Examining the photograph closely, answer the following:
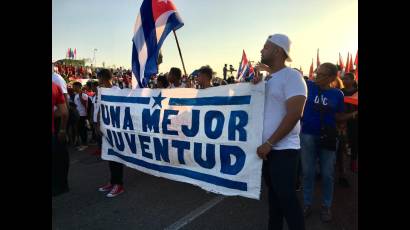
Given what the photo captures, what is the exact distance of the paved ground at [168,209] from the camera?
3625mm

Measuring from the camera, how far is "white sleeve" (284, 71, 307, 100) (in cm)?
242

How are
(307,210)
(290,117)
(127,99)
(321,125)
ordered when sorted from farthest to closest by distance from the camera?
(127,99) < (307,210) < (321,125) < (290,117)

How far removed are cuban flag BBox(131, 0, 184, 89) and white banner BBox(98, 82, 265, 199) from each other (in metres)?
0.52

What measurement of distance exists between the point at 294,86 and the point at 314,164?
63.3 inches

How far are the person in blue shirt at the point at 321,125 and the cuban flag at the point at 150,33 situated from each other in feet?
7.35

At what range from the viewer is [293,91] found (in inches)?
95.3

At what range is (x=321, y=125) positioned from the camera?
3666mm

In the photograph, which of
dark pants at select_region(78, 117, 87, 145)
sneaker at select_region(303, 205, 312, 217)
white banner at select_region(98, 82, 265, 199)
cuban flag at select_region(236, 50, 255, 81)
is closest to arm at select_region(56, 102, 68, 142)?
white banner at select_region(98, 82, 265, 199)

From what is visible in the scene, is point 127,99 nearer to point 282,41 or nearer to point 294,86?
point 282,41

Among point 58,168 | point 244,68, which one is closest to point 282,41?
point 58,168

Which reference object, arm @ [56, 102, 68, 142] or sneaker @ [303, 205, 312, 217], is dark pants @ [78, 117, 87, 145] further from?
sneaker @ [303, 205, 312, 217]
